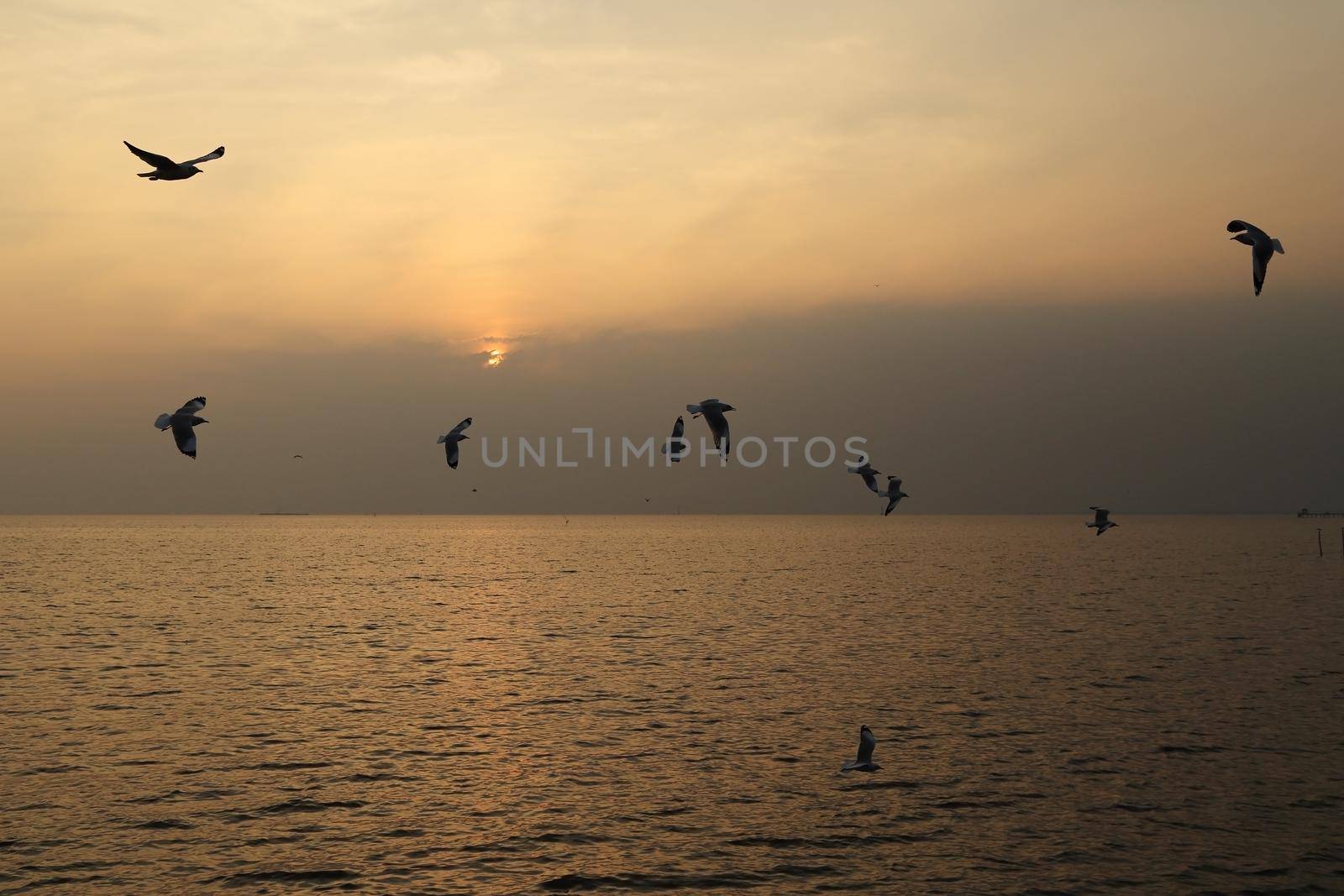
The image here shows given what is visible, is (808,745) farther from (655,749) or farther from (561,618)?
(561,618)

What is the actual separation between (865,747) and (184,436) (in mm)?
17563

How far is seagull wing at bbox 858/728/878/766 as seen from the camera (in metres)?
27.6

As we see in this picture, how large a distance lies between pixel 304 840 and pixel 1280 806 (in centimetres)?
2195

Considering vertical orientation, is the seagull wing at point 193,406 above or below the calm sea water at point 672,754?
above

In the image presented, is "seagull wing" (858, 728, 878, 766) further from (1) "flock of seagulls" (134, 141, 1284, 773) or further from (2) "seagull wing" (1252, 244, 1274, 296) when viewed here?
(2) "seagull wing" (1252, 244, 1274, 296)

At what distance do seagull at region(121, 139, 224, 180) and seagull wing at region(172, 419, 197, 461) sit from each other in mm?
4987

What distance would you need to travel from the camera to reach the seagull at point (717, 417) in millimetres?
26438

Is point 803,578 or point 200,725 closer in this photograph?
point 200,725

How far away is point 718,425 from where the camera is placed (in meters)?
26.9

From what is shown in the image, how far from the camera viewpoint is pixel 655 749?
111ft

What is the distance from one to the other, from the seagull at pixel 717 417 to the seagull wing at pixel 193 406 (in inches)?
419

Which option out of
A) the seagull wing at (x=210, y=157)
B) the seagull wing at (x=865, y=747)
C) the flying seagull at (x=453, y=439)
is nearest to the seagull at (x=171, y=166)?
the seagull wing at (x=210, y=157)

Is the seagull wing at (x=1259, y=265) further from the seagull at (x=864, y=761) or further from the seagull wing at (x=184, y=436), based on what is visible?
the seagull wing at (x=184, y=436)

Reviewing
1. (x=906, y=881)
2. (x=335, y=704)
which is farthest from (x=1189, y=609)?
(x=906, y=881)
